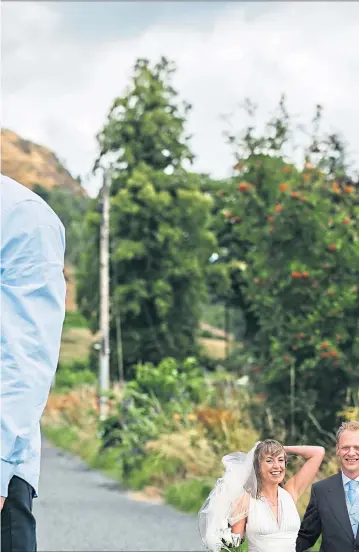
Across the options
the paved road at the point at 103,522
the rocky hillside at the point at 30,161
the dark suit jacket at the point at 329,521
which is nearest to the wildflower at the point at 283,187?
the paved road at the point at 103,522

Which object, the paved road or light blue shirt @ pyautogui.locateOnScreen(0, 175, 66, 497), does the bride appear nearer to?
light blue shirt @ pyautogui.locateOnScreen(0, 175, 66, 497)

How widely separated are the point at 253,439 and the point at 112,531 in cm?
183

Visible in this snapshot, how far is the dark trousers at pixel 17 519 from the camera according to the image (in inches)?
113

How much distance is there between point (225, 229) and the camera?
3375cm

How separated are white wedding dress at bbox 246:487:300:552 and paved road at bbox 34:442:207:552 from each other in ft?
19.2

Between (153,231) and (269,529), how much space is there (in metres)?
27.8

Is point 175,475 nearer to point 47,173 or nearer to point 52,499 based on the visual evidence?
point 52,499

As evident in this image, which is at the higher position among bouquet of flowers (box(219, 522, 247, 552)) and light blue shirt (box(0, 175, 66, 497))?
light blue shirt (box(0, 175, 66, 497))

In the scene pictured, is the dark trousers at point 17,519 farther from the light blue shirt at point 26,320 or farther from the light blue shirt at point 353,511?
the light blue shirt at point 353,511

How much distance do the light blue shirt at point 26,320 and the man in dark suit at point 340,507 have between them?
1.48 metres

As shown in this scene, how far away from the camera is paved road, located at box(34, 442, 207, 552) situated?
393 inches

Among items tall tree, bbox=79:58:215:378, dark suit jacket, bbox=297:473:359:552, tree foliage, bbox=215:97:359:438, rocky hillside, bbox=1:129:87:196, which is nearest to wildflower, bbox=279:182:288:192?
tree foliage, bbox=215:97:359:438

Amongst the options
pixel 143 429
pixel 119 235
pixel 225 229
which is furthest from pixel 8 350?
pixel 225 229

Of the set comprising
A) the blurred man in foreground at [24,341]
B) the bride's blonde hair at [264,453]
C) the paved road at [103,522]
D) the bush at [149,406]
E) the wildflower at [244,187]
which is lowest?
the paved road at [103,522]
